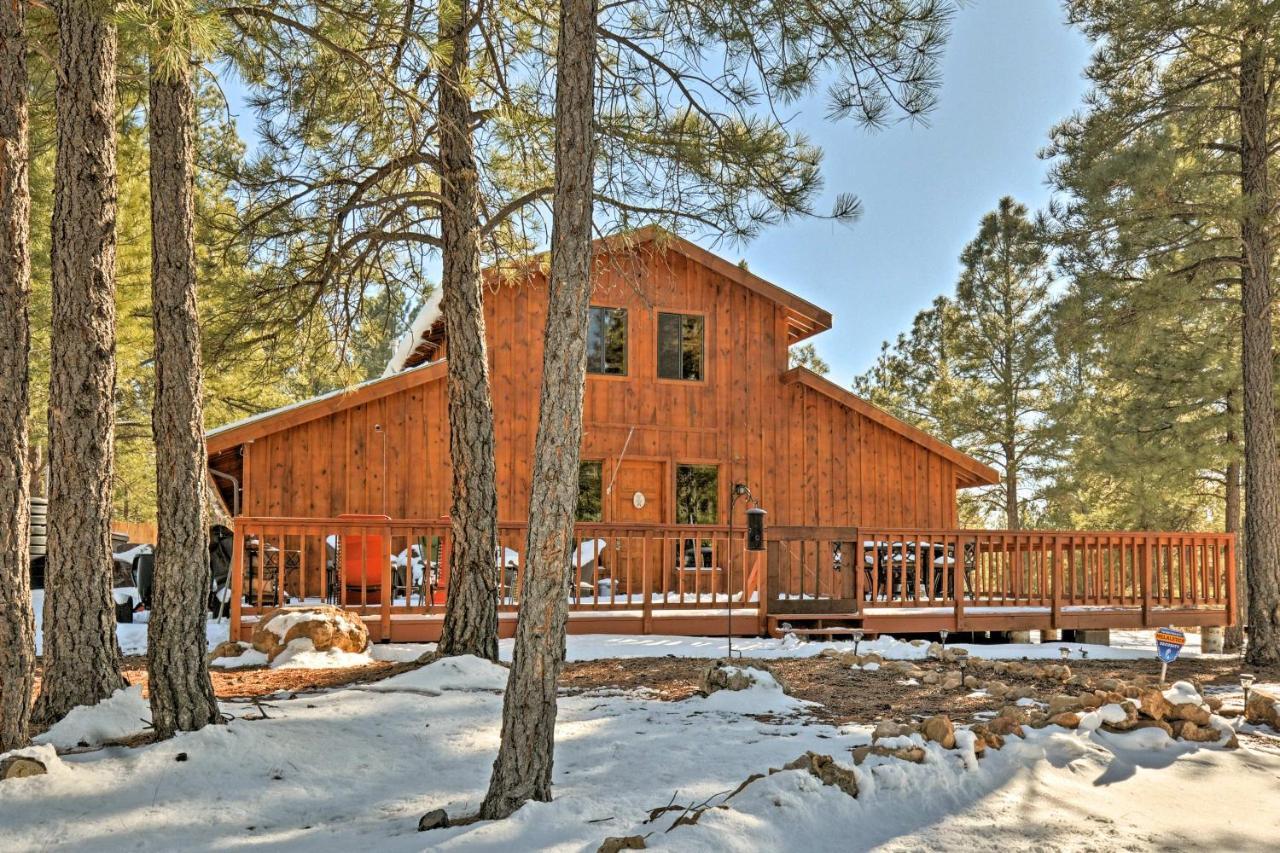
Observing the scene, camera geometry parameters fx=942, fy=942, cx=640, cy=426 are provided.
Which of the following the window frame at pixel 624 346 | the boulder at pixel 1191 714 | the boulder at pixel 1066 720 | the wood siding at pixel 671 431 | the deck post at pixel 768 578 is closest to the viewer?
the boulder at pixel 1066 720

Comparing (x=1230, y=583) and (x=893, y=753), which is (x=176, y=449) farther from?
(x=1230, y=583)

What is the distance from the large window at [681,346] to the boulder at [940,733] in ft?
30.3

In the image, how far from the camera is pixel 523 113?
6.60 m

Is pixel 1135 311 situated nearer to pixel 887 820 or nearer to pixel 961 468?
pixel 961 468

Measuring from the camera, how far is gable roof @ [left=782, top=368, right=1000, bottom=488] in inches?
534

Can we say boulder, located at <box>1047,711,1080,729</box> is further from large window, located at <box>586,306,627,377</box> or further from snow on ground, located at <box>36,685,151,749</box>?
large window, located at <box>586,306,627,377</box>

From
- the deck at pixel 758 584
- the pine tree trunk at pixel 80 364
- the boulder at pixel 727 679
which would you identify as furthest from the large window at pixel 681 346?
the pine tree trunk at pixel 80 364

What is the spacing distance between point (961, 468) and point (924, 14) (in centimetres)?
951

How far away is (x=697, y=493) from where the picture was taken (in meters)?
13.5

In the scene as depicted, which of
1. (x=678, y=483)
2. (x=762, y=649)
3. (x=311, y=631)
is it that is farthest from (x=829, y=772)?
(x=678, y=483)

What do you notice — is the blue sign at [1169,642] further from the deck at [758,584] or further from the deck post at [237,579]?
the deck post at [237,579]

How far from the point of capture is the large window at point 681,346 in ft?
44.1

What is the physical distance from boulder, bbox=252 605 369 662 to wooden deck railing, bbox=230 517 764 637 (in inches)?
19.6

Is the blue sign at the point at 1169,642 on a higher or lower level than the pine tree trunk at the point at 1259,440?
lower
